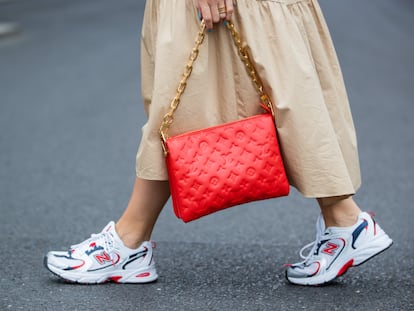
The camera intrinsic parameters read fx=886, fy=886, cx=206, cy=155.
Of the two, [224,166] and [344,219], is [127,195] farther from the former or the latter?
[224,166]

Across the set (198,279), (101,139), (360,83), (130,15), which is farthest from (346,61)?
(198,279)

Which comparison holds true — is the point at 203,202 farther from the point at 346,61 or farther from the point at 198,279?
the point at 346,61

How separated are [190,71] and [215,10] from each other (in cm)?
21

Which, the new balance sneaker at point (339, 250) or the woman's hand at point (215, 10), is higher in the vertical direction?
the woman's hand at point (215, 10)

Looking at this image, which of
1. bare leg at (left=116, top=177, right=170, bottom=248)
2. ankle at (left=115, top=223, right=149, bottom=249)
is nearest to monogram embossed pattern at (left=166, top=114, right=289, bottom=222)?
bare leg at (left=116, top=177, right=170, bottom=248)

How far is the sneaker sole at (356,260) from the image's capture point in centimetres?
307

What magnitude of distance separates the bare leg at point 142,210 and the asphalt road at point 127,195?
7.2 inches

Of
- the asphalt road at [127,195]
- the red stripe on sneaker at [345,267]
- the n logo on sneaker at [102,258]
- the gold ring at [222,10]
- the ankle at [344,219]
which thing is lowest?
the asphalt road at [127,195]

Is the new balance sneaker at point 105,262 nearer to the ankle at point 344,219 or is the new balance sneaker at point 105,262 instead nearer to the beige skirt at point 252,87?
the beige skirt at point 252,87

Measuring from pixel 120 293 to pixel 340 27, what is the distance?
977 cm

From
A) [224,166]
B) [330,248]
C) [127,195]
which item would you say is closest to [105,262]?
[224,166]

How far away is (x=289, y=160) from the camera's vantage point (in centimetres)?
289

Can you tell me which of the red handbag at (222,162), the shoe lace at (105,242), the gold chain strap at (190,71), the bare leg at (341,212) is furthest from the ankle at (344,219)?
the shoe lace at (105,242)

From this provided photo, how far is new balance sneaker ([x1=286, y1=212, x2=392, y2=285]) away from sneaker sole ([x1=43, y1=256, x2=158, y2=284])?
0.51 metres
